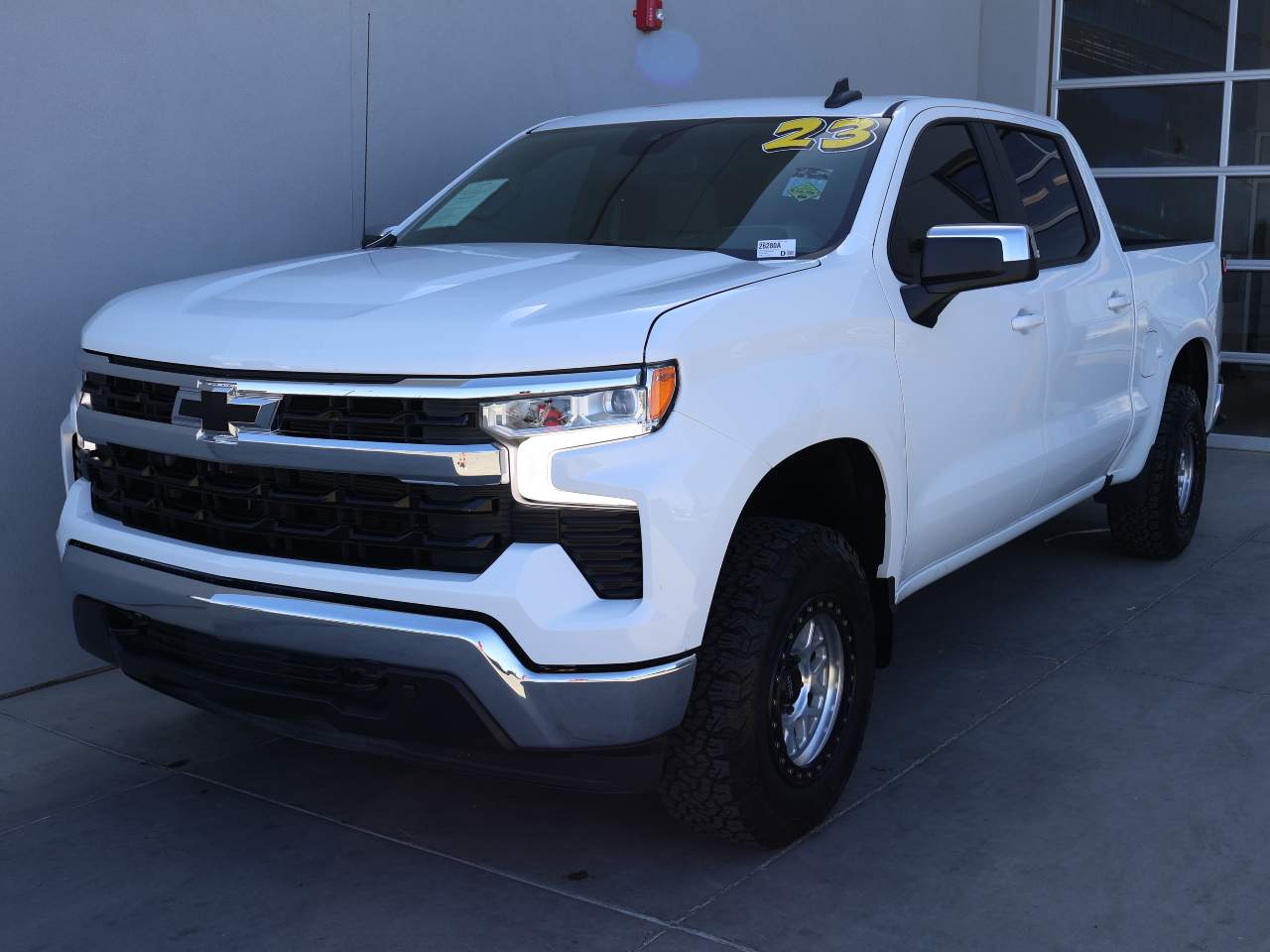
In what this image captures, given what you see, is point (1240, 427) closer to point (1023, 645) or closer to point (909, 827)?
point (1023, 645)

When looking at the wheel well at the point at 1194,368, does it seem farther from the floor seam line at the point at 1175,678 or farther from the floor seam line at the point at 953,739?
the floor seam line at the point at 1175,678

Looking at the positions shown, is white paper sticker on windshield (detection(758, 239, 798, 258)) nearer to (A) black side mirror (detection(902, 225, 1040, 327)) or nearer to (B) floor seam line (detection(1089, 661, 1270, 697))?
(A) black side mirror (detection(902, 225, 1040, 327))

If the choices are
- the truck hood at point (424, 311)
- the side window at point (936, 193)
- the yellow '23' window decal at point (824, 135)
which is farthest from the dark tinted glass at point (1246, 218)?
the truck hood at point (424, 311)

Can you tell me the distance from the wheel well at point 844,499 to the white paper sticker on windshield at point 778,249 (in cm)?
52

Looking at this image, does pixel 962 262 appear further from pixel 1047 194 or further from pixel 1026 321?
pixel 1047 194

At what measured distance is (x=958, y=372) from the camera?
3.97 meters

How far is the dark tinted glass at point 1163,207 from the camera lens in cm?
1020

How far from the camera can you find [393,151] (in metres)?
5.87

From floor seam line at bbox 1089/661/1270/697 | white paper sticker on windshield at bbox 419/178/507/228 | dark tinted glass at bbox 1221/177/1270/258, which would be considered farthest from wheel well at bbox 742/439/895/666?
dark tinted glass at bbox 1221/177/1270/258

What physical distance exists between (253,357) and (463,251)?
105 centimetres

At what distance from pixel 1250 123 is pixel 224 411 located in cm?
905

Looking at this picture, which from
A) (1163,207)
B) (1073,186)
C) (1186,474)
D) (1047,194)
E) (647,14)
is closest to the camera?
(1047,194)

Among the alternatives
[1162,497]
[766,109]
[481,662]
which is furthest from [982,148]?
[481,662]

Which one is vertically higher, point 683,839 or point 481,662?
point 481,662
